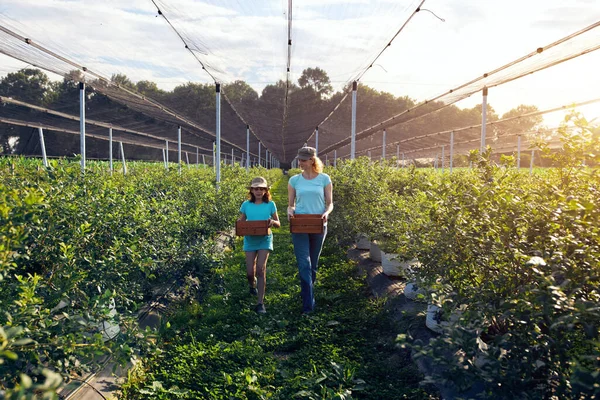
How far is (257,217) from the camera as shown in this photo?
5281 mm

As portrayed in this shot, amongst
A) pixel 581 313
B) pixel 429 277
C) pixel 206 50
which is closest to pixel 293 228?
pixel 429 277

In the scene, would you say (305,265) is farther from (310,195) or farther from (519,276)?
(519,276)

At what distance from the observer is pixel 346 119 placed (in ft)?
64.0

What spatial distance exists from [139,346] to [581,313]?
249cm

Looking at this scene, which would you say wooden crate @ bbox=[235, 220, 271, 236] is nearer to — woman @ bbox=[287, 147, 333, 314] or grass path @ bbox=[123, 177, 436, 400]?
woman @ bbox=[287, 147, 333, 314]

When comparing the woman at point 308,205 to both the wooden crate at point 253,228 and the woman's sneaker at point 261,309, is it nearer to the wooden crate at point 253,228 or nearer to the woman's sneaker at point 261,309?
the wooden crate at point 253,228

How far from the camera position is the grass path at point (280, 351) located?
3.37m

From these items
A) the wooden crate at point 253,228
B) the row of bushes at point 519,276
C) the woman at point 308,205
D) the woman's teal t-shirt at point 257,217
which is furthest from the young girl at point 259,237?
the row of bushes at point 519,276

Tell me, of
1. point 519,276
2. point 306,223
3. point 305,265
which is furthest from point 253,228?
point 519,276

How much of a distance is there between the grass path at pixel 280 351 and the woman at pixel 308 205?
1.15 feet

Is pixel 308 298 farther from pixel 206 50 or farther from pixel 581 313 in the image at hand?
pixel 206 50

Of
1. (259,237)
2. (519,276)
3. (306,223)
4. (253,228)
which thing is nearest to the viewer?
(519,276)

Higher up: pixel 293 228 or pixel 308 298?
pixel 293 228

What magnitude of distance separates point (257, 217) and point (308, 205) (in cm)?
61
